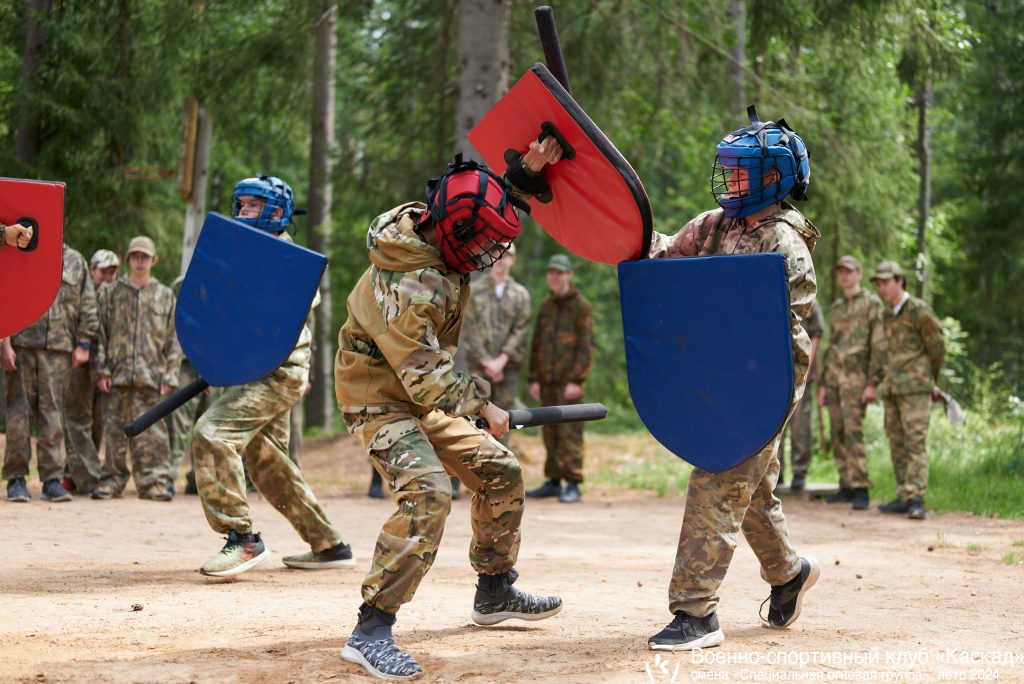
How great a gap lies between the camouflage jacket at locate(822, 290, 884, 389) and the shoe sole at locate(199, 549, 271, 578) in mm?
6039

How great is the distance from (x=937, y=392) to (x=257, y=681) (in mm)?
7322

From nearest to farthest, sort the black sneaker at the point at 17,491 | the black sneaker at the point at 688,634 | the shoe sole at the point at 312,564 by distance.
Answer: the black sneaker at the point at 688,634, the shoe sole at the point at 312,564, the black sneaker at the point at 17,491

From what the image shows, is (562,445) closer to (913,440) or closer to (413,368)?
(913,440)

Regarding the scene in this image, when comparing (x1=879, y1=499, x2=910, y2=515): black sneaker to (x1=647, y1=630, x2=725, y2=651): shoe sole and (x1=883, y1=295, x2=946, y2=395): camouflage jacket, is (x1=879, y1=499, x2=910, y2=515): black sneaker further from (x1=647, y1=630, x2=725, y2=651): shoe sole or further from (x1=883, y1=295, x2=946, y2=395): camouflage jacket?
(x1=647, y1=630, x2=725, y2=651): shoe sole

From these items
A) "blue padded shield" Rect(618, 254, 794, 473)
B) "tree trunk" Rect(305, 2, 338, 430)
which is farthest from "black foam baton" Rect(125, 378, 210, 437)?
"tree trunk" Rect(305, 2, 338, 430)

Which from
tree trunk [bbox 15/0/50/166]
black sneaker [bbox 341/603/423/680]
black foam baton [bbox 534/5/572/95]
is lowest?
black sneaker [bbox 341/603/423/680]

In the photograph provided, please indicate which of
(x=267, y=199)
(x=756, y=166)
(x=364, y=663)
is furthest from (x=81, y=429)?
(x=756, y=166)

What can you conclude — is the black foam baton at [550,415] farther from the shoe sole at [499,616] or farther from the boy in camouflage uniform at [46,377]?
the boy in camouflage uniform at [46,377]

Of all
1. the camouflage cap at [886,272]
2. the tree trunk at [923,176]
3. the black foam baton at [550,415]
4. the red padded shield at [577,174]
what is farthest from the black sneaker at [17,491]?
the tree trunk at [923,176]

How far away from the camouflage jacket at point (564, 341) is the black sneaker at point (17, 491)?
4508mm

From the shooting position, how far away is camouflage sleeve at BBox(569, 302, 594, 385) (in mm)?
10734

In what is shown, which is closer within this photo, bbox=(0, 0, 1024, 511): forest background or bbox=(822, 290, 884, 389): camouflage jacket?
bbox=(822, 290, 884, 389): camouflage jacket

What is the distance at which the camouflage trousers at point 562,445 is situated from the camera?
34.8 ft

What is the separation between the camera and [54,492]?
9086 millimetres
